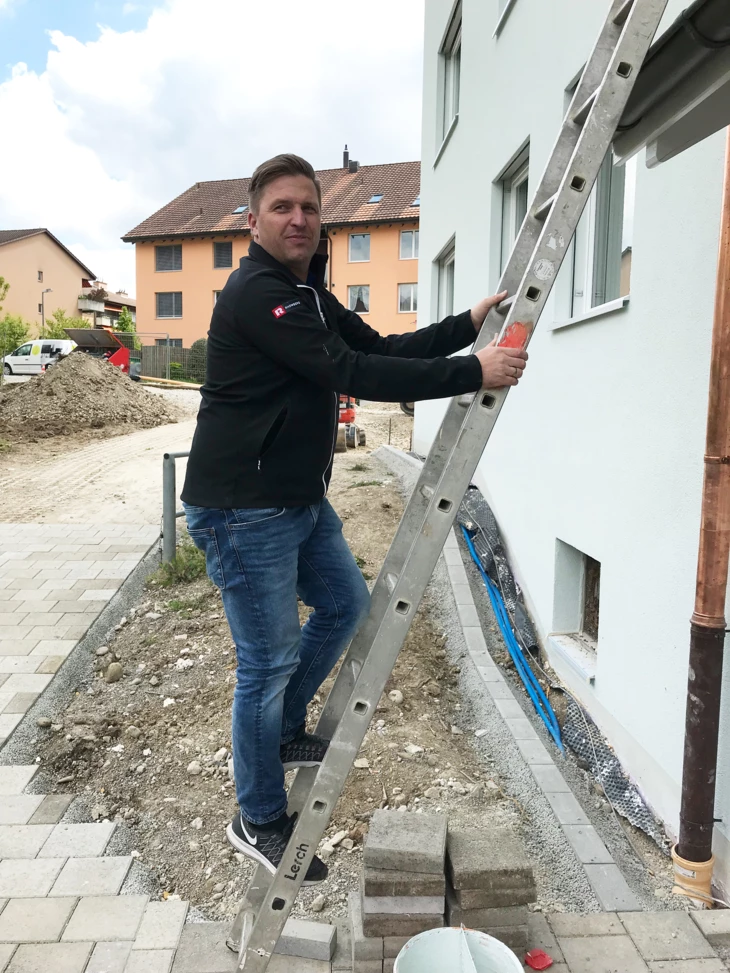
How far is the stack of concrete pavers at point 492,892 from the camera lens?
230 centimetres

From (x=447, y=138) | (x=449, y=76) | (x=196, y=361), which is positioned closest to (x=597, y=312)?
(x=447, y=138)

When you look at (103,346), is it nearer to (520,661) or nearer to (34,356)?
(34,356)

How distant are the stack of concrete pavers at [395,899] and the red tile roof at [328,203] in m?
31.7

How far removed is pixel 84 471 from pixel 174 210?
2946 centimetres

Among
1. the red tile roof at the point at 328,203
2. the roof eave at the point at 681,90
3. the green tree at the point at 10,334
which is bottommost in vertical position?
the roof eave at the point at 681,90

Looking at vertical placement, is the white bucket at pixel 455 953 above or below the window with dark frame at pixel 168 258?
below

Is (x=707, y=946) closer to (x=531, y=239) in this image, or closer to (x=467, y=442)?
(x=467, y=442)

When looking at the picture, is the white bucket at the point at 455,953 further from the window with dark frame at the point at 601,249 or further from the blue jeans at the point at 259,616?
the window with dark frame at the point at 601,249

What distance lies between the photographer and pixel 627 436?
3662 mm

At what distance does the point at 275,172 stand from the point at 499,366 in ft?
3.12

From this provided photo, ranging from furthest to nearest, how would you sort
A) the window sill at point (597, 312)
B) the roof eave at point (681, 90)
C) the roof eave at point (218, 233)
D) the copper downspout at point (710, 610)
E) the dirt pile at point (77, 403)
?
the roof eave at point (218, 233)
the dirt pile at point (77, 403)
the window sill at point (597, 312)
the copper downspout at point (710, 610)
the roof eave at point (681, 90)

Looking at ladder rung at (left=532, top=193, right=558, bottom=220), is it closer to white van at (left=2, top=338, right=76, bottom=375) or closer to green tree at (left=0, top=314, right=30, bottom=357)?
white van at (left=2, top=338, right=76, bottom=375)

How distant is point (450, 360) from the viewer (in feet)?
6.49

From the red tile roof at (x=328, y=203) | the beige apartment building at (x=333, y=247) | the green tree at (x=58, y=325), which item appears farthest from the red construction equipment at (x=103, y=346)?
the green tree at (x=58, y=325)
